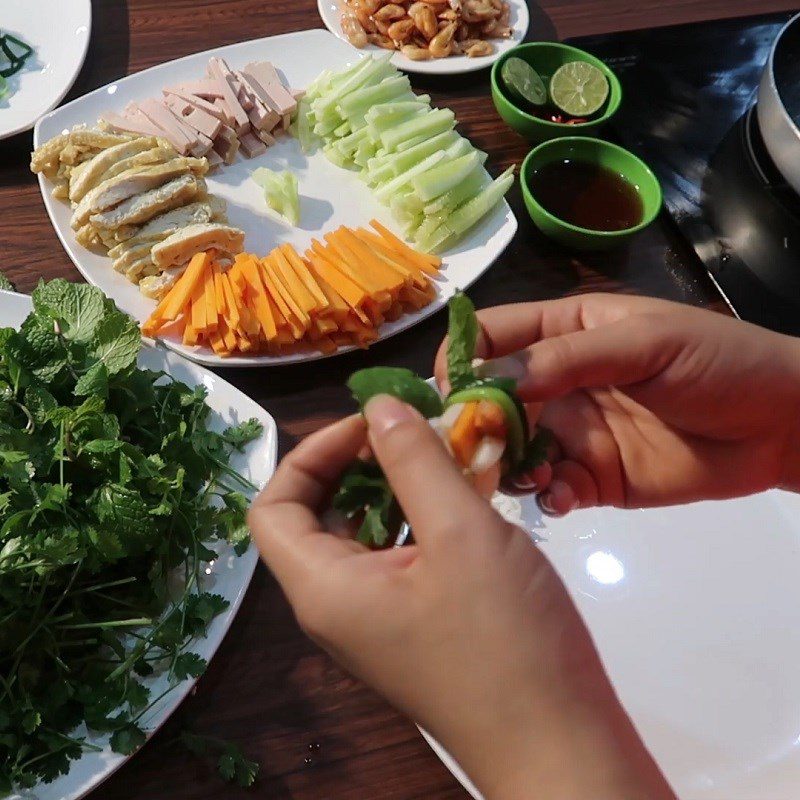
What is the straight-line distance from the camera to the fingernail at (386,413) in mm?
771

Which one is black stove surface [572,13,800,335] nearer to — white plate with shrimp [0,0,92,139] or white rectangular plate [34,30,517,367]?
white rectangular plate [34,30,517,367]

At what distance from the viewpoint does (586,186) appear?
1.93 metres

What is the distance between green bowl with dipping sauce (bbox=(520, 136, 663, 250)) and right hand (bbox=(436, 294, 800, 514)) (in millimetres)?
650

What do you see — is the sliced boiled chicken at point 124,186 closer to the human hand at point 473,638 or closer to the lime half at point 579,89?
the lime half at point 579,89

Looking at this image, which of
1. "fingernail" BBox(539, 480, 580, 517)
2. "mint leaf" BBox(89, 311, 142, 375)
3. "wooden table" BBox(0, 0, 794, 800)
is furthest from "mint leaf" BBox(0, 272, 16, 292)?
"fingernail" BBox(539, 480, 580, 517)

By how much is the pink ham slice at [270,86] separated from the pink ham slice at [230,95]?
6 centimetres

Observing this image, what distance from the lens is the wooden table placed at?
1193 millimetres

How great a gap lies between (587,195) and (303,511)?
1410 mm

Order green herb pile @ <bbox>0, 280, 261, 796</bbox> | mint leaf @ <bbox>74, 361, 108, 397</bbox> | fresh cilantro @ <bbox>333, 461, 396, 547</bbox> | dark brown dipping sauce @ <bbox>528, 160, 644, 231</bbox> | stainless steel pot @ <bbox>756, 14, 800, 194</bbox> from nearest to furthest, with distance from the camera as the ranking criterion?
1. fresh cilantro @ <bbox>333, 461, 396, 547</bbox>
2. green herb pile @ <bbox>0, 280, 261, 796</bbox>
3. mint leaf @ <bbox>74, 361, 108, 397</bbox>
4. stainless steel pot @ <bbox>756, 14, 800, 194</bbox>
5. dark brown dipping sauce @ <bbox>528, 160, 644, 231</bbox>

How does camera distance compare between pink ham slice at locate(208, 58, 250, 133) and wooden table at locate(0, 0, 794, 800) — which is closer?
wooden table at locate(0, 0, 794, 800)

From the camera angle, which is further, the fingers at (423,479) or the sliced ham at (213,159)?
the sliced ham at (213,159)

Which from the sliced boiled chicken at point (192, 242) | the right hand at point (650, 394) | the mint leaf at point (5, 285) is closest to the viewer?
the right hand at point (650, 394)

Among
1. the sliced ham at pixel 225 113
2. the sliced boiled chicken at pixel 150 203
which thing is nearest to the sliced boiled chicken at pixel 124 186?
the sliced boiled chicken at pixel 150 203

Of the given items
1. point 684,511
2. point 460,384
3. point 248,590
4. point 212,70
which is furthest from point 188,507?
point 212,70
